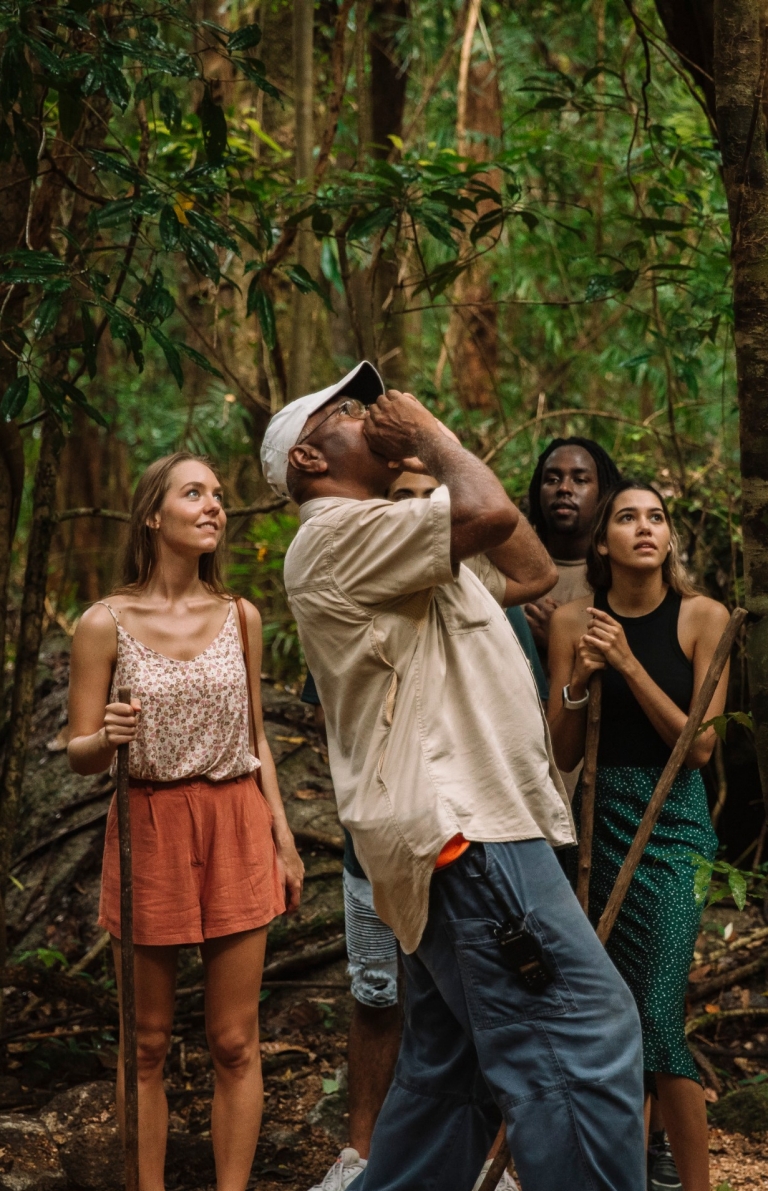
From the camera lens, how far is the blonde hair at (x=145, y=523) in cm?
328

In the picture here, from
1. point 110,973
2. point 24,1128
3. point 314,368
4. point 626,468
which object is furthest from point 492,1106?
point 314,368

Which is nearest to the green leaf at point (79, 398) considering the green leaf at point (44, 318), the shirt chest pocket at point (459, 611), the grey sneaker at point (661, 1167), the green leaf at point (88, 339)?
the green leaf at point (88, 339)

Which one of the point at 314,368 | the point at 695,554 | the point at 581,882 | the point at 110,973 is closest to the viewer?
the point at 581,882

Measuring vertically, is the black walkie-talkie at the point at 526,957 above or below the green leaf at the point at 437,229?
below

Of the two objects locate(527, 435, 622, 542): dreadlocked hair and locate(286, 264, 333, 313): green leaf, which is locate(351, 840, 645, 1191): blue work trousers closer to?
locate(527, 435, 622, 542): dreadlocked hair

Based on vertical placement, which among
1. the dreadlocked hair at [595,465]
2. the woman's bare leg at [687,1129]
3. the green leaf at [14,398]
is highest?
the green leaf at [14,398]

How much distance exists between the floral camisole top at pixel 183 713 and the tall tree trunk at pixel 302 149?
148 centimetres

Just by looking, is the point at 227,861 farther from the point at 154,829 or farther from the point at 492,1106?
the point at 492,1106

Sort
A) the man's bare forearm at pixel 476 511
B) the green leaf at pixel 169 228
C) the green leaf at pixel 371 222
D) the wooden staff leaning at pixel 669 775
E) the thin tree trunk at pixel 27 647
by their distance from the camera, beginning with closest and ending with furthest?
the man's bare forearm at pixel 476 511 < the wooden staff leaning at pixel 669 775 < the green leaf at pixel 169 228 < the green leaf at pixel 371 222 < the thin tree trunk at pixel 27 647

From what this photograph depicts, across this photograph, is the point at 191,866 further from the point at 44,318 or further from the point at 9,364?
the point at 9,364

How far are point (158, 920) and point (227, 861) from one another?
238 mm

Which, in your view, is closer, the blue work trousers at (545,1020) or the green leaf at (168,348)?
the blue work trousers at (545,1020)

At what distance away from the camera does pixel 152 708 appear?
10.1 ft

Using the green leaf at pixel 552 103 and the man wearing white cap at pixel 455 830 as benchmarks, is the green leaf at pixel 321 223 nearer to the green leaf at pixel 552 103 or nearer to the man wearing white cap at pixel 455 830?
the green leaf at pixel 552 103
